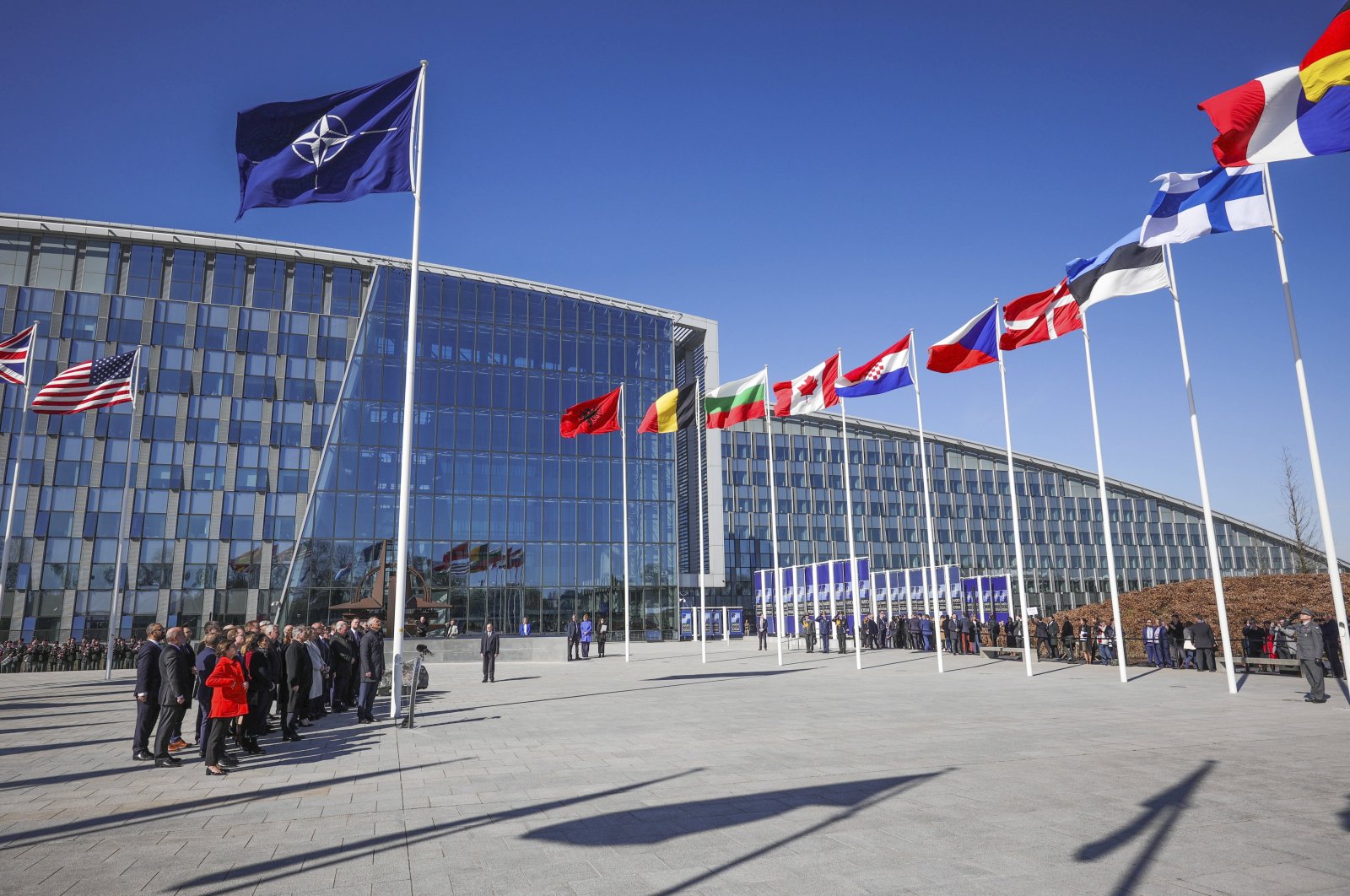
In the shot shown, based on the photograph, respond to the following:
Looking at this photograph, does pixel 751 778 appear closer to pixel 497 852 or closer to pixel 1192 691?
pixel 497 852

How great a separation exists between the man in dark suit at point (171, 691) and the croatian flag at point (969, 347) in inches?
770

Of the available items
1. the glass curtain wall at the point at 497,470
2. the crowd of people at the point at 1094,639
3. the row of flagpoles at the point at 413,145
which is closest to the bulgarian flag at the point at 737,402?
the crowd of people at the point at 1094,639

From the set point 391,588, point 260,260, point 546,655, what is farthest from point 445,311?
point 546,655

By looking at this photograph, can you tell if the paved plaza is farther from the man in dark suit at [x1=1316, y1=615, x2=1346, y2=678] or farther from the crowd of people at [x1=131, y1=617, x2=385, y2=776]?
the man in dark suit at [x1=1316, y1=615, x2=1346, y2=678]

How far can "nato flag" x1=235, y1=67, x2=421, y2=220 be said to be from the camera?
14.4m

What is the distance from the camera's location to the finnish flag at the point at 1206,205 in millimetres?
15094

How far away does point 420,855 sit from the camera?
6457mm

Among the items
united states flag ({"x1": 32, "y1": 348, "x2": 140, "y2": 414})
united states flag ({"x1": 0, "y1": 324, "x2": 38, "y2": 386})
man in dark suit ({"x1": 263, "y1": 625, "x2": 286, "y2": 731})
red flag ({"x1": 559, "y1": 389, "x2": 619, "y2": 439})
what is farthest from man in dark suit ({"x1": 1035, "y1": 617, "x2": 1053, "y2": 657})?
united states flag ({"x1": 0, "y1": 324, "x2": 38, "y2": 386})

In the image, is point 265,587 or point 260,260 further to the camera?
point 260,260

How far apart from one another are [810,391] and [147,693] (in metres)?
21.0

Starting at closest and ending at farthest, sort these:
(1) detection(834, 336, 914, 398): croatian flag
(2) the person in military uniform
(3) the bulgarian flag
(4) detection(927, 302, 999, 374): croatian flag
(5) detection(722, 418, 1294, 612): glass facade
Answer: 1. (2) the person in military uniform
2. (4) detection(927, 302, 999, 374): croatian flag
3. (1) detection(834, 336, 914, 398): croatian flag
4. (3) the bulgarian flag
5. (5) detection(722, 418, 1294, 612): glass facade

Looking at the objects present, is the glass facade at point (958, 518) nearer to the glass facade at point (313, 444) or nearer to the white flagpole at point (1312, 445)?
the glass facade at point (313, 444)

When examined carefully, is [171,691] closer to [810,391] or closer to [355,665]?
[355,665]

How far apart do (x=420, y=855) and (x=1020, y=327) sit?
20.4 meters
